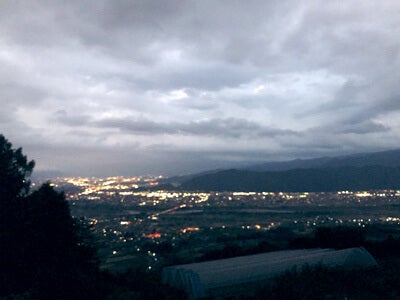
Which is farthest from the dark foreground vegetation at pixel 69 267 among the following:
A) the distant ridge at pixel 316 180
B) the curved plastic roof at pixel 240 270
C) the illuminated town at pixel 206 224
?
the distant ridge at pixel 316 180

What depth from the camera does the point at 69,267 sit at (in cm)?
1755

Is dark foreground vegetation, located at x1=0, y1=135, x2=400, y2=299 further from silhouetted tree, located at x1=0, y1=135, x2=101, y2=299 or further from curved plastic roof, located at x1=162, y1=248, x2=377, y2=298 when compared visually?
curved plastic roof, located at x1=162, y1=248, x2=377, y2=298

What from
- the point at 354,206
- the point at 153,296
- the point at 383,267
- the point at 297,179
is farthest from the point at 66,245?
the point at 297,179

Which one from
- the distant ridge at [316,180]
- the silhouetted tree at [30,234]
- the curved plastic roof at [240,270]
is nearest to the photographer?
the curved plastic roof at [240,270]

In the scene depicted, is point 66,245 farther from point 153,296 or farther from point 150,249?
point 150,249

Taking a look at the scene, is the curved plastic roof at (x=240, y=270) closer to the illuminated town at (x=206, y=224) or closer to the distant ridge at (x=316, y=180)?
the illuminated town at (x=206, y=224)

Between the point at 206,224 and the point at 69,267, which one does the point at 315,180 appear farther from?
the point at 69,267

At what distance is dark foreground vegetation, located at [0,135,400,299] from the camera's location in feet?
43.0

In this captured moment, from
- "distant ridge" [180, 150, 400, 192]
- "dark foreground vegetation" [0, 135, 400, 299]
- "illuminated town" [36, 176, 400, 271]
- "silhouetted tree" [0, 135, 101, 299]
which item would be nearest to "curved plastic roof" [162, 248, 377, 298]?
"dark foreground vegetation" [0, 135, 400, 299]

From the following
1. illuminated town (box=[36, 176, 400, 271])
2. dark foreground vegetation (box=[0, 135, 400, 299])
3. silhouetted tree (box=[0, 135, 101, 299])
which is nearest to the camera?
dark foreground vegetation (box=[0, 135, 400, 299])

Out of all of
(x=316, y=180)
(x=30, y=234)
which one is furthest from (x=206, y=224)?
(x=316, y=180)

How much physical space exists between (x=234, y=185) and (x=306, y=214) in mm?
87440

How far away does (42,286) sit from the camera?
1466cm

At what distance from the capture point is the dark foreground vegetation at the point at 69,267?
43.0 ft
